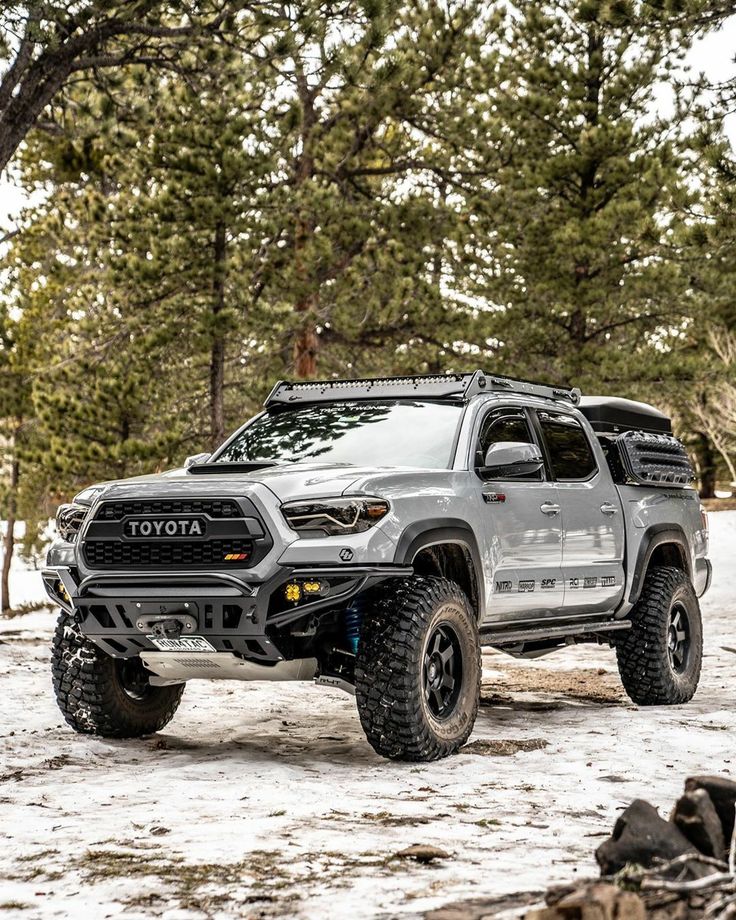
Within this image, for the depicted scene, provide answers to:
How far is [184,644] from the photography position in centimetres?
643

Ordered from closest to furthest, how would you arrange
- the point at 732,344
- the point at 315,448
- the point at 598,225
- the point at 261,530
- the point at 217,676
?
the point at 261,530
the point at 217,676
the point at 315,448
the point at 598,225
the point at 732,344

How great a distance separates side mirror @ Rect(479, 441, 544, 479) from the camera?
724cm

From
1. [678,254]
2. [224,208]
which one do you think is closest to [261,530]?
[224,208]

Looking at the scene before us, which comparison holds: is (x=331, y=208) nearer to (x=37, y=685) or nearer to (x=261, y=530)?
(x=37, y=685)

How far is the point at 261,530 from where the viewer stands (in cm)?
628

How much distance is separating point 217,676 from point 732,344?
28.9 m

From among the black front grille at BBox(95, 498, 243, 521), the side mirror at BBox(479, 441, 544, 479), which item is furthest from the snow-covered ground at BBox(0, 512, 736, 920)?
the side mirror at BBox(479, 441, 544, 479)

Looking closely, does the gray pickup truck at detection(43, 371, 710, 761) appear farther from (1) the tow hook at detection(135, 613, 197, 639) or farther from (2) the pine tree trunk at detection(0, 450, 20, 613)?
(2) the pine tree trunk at detection(0, 450, 20, 613)

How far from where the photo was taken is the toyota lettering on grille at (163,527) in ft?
21.0

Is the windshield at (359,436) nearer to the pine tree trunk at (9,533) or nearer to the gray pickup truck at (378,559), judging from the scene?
the gray pickup truck at (378,559)

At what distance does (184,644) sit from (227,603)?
1.27 feet

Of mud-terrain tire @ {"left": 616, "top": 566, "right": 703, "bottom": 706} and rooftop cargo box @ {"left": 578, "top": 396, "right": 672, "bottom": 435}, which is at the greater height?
rooftop cargo box @ {"left": 578, "top": 396, "right": 672, "bottom": 435}

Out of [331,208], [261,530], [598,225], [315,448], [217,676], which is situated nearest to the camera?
[261,530]

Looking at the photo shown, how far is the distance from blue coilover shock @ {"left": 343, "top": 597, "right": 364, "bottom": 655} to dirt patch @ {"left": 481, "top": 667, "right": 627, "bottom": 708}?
3.00m
